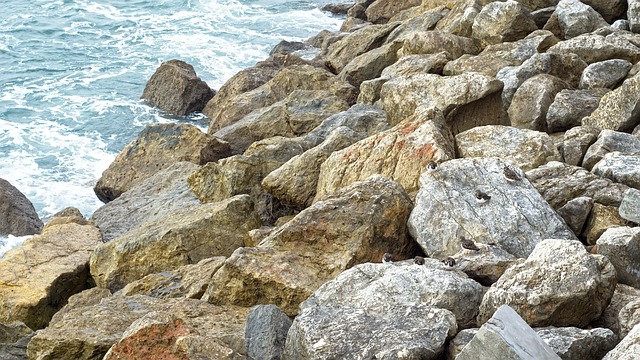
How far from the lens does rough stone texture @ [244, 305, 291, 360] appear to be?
7254mm

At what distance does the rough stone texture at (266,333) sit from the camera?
286 inches

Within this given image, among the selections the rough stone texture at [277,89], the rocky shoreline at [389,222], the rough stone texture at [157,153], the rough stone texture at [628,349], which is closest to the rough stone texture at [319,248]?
the rocky shoreline at [389,222]

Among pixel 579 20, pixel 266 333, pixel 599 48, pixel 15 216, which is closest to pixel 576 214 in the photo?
pixel 266 333

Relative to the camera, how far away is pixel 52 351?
8852 mm

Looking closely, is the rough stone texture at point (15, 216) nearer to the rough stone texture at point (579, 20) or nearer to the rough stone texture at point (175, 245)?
the rough stone texture at point (175, 245)

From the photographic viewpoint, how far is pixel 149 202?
15391 mm

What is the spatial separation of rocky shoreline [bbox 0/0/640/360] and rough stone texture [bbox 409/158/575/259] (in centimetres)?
3

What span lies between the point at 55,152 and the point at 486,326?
770 inches

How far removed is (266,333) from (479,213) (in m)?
3.31

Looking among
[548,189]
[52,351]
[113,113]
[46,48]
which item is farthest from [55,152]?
[548,189]

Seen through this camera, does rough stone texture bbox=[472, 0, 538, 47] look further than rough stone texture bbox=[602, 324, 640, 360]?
Yes

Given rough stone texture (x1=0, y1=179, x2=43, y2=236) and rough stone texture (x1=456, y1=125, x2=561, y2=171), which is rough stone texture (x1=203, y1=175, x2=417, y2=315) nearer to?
rough stone texture (x1=456, y1=125, x2=561, y2=171)

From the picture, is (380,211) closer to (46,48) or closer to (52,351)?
(52,351)

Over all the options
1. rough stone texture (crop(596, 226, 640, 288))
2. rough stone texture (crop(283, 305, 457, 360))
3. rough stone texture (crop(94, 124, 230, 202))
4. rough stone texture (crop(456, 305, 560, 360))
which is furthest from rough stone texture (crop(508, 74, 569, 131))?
rough stone texture (crop(456, 305, 560, 360))
